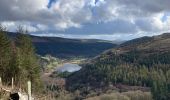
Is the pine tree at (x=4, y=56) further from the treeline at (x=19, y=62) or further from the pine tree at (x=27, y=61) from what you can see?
the pine tree at (x=27, y=61)

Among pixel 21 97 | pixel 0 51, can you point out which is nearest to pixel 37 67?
pixel 0 51

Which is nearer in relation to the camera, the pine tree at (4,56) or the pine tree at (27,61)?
the pine tree at (4,56)

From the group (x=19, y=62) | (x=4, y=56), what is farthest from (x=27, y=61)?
(x=4, y=56)

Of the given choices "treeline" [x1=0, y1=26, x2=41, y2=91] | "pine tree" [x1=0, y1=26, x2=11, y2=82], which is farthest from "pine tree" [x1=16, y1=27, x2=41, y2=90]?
"pine tree" [x1=0, y1=26, x2=11, y2=82]

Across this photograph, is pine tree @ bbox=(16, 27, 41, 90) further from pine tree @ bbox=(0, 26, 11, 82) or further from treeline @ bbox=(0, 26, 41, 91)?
pine tree @ bbox=(0, 26, 11, 82)

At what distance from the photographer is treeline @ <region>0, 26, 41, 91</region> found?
105750mm

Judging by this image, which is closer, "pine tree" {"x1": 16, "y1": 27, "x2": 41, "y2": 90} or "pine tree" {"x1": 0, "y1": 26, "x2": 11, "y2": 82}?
"pine tree" {"x1": 0, "y1": 26, "x2": 11, "y2": 82}

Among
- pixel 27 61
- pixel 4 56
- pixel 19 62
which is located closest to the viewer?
pixel 19 62

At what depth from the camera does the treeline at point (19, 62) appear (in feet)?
347

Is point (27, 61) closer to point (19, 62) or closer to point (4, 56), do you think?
point (19, 62)

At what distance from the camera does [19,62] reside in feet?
347

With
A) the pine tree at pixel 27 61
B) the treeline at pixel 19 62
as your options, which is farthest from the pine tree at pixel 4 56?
the pine tree at pixel 27 61

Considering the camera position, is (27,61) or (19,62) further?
(27,61)

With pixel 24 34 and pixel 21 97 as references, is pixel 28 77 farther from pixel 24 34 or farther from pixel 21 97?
pixel 21 97
